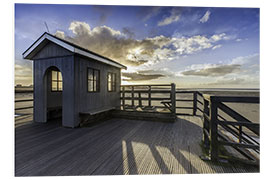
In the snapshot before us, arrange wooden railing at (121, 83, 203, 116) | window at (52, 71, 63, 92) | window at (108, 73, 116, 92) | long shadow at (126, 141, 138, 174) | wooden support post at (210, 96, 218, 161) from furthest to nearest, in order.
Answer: window at (108, 73, 116, 92) < window at (52, 71, 63, 92) < wooden railing at (121, 83, 203, 116) < wooden support post at (210, 96, 218, 161) < long shadow at (126, 141, 138, 174)

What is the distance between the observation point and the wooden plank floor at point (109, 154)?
5.45 ft

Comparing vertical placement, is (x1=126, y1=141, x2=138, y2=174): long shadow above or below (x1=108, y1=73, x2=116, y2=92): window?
below

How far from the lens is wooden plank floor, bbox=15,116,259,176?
1.66 metres

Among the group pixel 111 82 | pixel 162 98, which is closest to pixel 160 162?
pixel 162 98

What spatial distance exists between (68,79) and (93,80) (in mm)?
938

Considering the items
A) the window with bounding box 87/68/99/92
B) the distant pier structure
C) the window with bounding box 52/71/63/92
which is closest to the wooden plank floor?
the distant pier structure

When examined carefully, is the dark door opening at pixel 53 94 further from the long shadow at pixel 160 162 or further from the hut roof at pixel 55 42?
the long shadow at pixel 160 162

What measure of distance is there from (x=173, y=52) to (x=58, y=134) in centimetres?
685

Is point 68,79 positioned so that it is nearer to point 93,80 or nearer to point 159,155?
point 93,80

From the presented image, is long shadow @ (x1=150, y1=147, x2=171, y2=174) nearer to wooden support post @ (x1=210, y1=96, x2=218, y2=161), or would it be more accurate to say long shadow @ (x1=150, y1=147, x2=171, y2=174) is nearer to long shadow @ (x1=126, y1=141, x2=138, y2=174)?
long shadow @ (x1=126, y1=141, x2=138, y2=174)

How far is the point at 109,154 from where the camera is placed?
2.05 meters

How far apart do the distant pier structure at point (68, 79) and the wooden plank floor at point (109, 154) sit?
1.08 metres

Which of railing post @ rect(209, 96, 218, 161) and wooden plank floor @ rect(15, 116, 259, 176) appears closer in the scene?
wooden plank floor @ rect(15, 116, 259, 176)

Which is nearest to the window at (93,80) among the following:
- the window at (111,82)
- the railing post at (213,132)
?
the window at (111,82)
